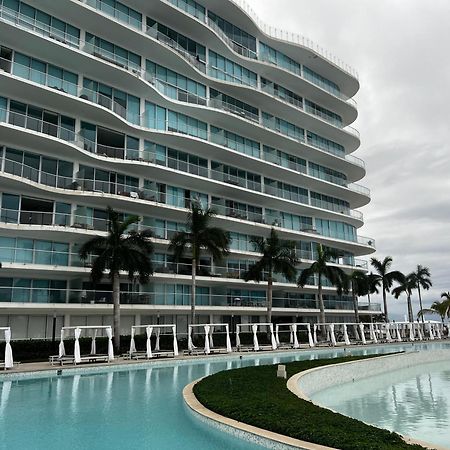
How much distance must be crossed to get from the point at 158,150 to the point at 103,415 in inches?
1208

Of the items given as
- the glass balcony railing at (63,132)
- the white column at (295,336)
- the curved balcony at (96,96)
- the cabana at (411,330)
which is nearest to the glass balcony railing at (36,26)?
the curved balcony at (96,96)

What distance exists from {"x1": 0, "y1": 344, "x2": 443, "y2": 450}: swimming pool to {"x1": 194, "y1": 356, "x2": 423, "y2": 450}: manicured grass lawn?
0.71 meters

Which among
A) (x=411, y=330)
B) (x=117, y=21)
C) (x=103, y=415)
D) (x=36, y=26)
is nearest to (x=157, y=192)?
(x=117, y=21)

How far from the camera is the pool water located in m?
12.7

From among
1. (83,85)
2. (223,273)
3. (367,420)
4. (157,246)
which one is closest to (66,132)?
(83,85)

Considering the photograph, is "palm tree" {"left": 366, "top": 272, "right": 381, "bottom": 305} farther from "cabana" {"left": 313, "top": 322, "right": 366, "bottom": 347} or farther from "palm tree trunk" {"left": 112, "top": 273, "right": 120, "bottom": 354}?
"palm tree trunk" {"left": 112, "top": 273, "right": 120, "bottom": 354}

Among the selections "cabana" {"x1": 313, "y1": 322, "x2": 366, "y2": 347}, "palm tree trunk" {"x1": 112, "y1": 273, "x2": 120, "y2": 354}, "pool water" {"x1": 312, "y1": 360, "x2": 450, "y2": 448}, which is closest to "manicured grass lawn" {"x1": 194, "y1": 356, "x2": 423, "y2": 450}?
"pool water" {"x1": 312, "y1": 360, "x2": 450, "y2": 448}

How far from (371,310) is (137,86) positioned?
39.9 metres

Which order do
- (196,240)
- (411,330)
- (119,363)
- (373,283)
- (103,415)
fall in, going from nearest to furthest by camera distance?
(103,415) < (119,363) < (196,240) < (411,330) < (373,283)

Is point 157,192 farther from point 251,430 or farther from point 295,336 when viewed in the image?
point 251,430

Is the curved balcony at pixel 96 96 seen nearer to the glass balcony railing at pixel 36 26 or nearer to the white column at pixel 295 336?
the glass balcony railing at pixel 36 26

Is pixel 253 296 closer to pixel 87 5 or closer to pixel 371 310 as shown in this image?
pixel 371 310

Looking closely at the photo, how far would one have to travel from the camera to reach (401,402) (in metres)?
16.7

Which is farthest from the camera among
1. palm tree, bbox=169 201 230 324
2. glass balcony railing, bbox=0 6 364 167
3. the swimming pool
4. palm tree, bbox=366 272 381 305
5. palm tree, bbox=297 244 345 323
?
palm tree, bbox=366 272 381 305
